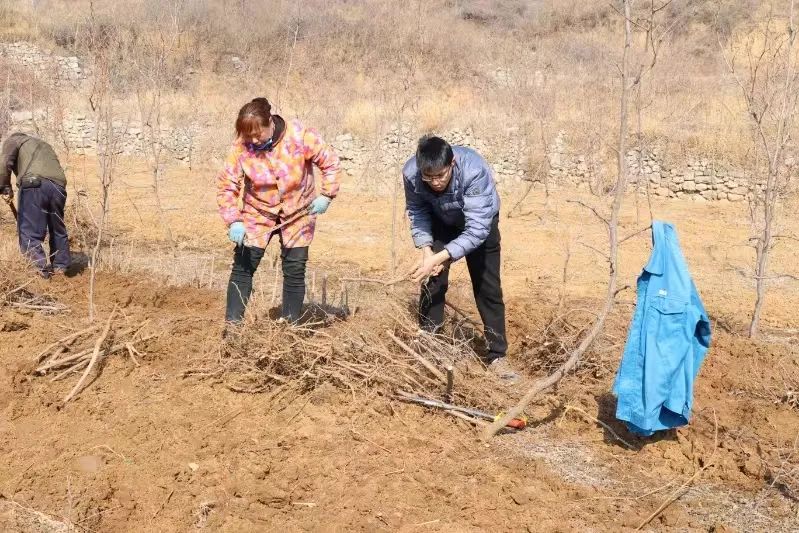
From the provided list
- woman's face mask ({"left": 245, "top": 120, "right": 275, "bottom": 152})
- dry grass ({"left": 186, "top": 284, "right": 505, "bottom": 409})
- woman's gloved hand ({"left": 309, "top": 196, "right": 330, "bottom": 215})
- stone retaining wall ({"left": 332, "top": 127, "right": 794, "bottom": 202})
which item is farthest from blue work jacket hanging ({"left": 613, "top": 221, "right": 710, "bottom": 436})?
stone retaining wall ({"left": 332, "top": 127, "right": 794, "bottom": 202})

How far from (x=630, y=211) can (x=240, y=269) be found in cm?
889

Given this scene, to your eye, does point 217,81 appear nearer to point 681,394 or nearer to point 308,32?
point 308,32

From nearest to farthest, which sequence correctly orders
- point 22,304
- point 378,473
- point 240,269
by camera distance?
point 378,473 < point 240,269 < point 22,304

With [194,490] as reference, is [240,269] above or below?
above

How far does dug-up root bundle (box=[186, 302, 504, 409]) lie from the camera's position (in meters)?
3.45

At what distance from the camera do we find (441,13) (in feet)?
77.8

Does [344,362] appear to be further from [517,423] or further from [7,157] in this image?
[7,157]

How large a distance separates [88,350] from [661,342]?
Result: 107 inches

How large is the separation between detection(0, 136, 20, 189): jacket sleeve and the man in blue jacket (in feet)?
10.4

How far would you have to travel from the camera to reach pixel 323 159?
3840 mm

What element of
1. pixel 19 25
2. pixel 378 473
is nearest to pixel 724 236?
pixel 378 473

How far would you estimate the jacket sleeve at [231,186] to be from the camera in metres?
3.78

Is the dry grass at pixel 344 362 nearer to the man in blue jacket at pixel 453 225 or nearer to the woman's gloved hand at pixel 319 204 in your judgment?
the man in blue jacket at pixel 453 225

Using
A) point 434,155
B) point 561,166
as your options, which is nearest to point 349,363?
point 434,155
